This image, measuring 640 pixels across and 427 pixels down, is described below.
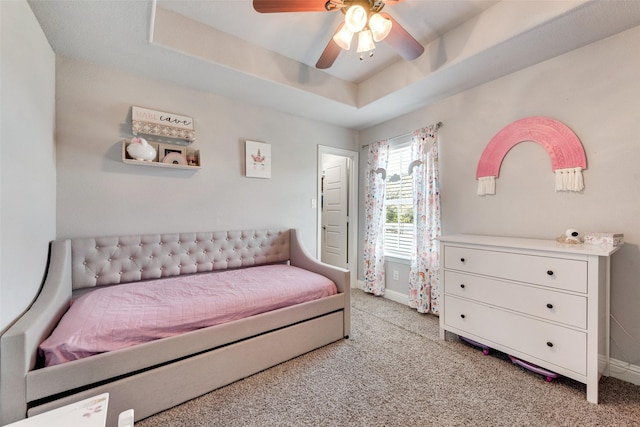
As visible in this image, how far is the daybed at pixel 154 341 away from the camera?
1.23 meters

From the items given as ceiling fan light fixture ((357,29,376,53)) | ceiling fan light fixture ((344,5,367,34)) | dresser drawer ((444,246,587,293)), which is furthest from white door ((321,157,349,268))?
ceiling fan light fixture ((344,5,367,34))

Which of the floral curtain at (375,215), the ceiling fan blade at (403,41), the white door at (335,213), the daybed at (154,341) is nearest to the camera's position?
the daybed at (154,341)

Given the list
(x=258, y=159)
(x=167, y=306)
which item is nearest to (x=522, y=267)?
(x=167, y=306)

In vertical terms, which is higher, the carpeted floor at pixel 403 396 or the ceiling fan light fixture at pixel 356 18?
the ceiling fan light fixture at pixel 356 18

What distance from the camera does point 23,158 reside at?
144 centimetres

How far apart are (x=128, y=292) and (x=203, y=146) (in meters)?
1.50

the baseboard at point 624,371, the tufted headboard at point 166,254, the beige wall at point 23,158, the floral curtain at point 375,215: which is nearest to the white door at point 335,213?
the floral curtain at point 375,215

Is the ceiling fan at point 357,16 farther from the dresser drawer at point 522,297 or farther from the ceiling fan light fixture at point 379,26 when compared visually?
the dresser drawer at point 522,297

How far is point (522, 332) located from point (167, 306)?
8.13ft

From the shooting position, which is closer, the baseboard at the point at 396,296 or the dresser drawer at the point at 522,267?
the dresser drawer at the point at 522,267

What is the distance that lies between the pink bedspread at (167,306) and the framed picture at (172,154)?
3.60 feet

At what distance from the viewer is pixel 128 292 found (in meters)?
1.95

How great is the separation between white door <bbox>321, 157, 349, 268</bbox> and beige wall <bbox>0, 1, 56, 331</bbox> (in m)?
3.19

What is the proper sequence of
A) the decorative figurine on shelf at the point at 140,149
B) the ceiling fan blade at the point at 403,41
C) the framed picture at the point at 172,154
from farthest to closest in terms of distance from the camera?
the framed picture at the point at 172,154 < the decorative figurine on shelf at the point at 140,149 < the ceiling fan blade at the point at 403,41
